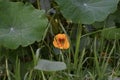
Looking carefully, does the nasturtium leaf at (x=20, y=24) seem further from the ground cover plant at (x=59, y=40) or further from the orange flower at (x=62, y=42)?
the orange flower at (x=62, y=42)

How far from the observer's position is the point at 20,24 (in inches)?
72.1

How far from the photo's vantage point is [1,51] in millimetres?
1872

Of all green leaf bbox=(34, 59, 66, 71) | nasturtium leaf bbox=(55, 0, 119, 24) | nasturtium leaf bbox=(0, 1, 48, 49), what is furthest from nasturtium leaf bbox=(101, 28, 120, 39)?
green leaf bbox=(34, 59, 66, 71)

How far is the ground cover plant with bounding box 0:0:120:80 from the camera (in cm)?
177

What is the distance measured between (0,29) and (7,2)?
15 cm

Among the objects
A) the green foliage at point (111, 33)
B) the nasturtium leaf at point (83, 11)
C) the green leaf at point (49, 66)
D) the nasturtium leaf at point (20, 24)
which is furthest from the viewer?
the green foliage at point (111, 33)

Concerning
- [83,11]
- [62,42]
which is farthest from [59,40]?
[83,11]

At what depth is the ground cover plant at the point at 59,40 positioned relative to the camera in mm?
1771

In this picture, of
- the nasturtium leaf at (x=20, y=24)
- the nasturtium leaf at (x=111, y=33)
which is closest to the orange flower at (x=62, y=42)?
the nasturtium leaf at (x=20, y=24)

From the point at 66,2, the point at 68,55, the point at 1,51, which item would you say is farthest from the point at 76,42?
the point at 1,51

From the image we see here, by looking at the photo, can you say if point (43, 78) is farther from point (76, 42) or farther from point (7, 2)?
point (7, 2)

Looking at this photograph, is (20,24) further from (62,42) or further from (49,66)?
(49,66)

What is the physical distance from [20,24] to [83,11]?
31 centimetres

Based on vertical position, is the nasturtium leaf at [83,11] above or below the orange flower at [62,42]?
above
